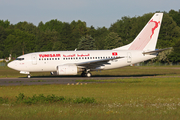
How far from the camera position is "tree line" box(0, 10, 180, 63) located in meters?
92.4

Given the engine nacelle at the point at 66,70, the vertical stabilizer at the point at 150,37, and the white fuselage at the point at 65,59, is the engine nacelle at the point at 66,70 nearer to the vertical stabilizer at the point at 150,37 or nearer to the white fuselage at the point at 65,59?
the white fuselage at the point at 65,59

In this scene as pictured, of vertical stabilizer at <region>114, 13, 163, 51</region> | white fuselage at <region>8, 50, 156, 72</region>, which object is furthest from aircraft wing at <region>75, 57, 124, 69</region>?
vertical stabilizer at <region>114, 13, 163, 51</region>

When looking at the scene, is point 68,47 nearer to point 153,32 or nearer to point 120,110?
point 153,32

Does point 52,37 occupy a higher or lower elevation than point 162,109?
higher

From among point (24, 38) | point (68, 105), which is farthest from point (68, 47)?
point (68, 105)

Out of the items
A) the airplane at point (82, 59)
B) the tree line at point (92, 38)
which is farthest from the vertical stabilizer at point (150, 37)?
the tree line at point (92, 38)

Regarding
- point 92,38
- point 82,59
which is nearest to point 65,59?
point 82,59

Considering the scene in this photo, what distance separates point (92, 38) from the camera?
3656 inches

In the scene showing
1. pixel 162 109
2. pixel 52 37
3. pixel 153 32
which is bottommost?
pixel 162 109

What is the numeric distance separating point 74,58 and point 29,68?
19.0ft

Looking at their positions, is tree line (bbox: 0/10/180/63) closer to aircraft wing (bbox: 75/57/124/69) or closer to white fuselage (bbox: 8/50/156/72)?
white fuselage (bbox: 8/50/156/72)

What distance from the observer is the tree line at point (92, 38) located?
92438mm

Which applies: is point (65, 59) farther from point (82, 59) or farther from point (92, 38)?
point (92, 38)

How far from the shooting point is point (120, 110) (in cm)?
1099
